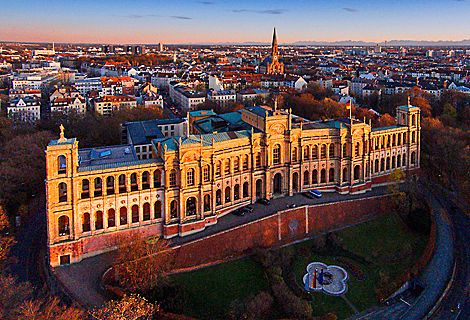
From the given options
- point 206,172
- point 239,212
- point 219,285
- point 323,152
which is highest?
point 323,152

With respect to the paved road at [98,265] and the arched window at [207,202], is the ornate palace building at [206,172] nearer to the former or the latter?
the arched window at [207,202]

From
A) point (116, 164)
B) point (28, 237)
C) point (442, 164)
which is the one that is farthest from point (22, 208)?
point (442, 164)

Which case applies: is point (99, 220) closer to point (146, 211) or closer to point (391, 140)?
point (146, 211)

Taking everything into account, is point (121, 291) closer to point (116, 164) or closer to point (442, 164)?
point (116, 164)

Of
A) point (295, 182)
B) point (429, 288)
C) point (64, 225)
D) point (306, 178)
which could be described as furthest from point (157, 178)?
point (429, 288)

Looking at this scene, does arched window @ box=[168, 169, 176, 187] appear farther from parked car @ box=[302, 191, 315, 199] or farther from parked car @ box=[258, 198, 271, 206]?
parked car @ box=[302, 191, 315, 199]

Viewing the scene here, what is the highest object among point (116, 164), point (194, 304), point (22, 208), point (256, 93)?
point (256, 93)
